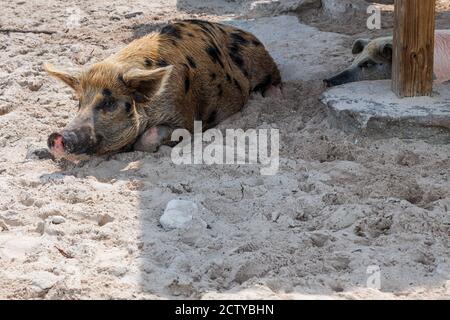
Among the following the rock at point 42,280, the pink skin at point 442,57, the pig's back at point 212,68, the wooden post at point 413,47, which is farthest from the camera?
the pink skin at point 442,57

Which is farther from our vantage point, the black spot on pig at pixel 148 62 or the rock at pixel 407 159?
the black spot on pig at pixel 148 62

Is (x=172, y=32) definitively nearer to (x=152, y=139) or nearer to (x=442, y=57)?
(x=152, y=139)

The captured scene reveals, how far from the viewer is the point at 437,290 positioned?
141 inches

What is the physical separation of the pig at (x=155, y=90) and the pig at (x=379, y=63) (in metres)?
0.58

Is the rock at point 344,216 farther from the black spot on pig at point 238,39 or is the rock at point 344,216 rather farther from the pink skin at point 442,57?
the black spot on pig at point 238,39

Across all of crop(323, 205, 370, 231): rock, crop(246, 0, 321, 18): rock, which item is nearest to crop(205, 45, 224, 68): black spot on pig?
crop(323, 205, 370, 231): rock

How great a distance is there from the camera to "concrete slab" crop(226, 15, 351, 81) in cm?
687

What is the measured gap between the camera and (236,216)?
4426mm

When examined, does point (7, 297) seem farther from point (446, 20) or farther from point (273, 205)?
point (446, 20)

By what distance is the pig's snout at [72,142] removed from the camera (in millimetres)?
5082

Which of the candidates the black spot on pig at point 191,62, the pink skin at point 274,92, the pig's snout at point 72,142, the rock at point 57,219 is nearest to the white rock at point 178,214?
the rock at point 57,219

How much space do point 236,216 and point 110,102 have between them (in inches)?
56.5

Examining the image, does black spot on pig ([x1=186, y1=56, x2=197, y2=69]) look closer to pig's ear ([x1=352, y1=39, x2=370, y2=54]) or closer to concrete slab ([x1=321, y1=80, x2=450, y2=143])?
concrete slab ([x1=321, y1=80, x2=450, y2=143])

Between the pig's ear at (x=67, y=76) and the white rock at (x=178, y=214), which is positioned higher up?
the pig's ear at (x=67, y=76)
